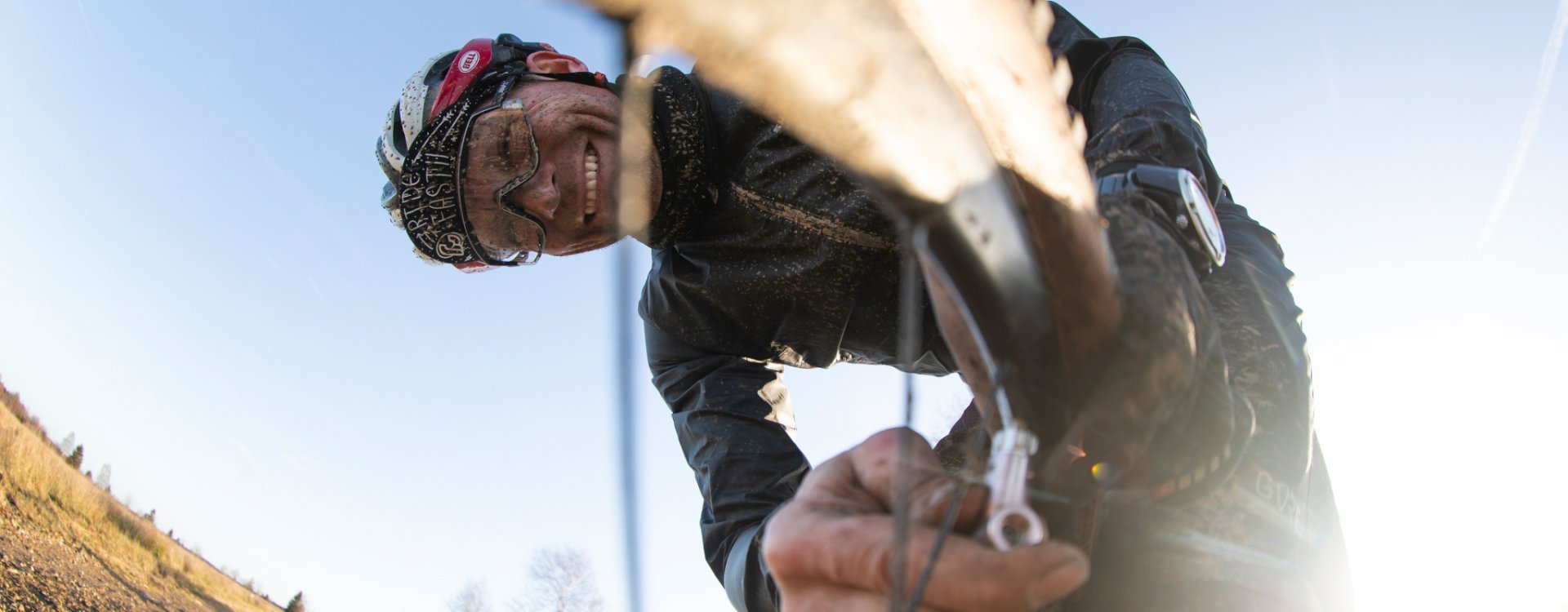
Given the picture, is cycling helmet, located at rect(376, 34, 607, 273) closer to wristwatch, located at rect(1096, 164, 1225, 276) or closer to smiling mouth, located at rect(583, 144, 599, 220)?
smiling mouth, located at rect(583, 144, 599, 220)

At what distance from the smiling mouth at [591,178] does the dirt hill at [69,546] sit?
6286 mm

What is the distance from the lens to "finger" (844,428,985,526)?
24.2 inches

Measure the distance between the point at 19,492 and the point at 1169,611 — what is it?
1056 centimetres

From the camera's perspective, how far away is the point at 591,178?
2234mm

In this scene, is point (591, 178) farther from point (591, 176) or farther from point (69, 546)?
point (69, 546)

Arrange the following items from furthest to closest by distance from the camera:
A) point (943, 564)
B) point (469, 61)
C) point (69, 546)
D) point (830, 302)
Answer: point (69, 546) < point (469, 61) < point (830, 302) < point (943, 564)

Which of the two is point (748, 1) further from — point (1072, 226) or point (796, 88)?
point (1072, 226)

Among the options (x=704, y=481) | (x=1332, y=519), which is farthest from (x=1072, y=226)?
(x=704, y=481)

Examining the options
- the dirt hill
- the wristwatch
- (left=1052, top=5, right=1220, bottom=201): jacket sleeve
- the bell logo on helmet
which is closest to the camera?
the wristwatch

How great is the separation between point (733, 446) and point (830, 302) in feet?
1.33

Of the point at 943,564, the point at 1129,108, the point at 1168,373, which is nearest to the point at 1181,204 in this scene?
the point at 1168,373

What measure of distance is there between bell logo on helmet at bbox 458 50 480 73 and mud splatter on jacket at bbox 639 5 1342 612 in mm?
611

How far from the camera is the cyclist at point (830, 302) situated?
72 cm

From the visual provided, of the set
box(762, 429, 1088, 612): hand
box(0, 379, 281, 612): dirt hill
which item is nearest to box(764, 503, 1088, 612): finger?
box(762, 429, 1088, 612): hand
